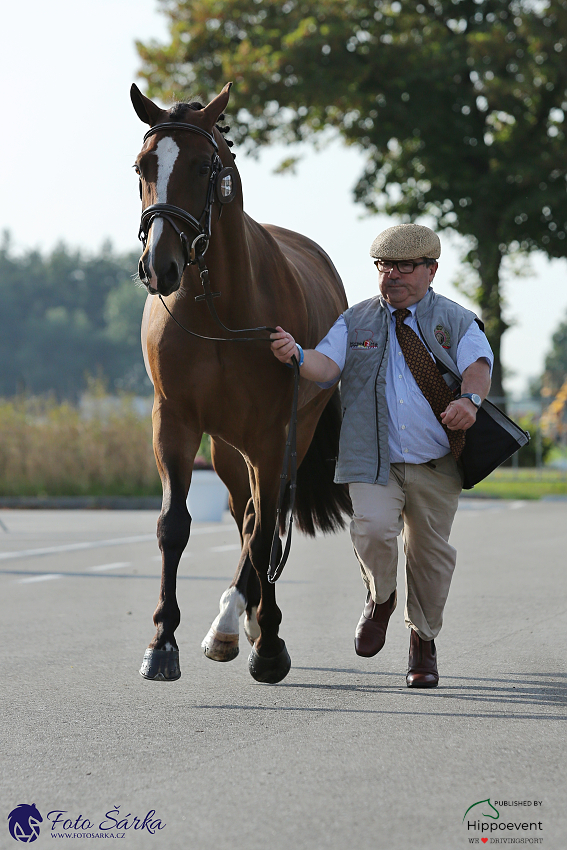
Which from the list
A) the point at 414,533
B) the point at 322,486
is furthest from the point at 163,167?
the point at 322,486

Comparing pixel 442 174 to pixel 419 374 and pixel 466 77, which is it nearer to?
pixel 466 77

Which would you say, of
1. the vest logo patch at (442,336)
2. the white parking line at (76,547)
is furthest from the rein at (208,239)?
the white parking line at (76,547)

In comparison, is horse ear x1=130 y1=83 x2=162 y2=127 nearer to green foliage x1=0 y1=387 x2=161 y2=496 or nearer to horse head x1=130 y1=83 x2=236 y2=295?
horse head x1=130 y1=83 x2=236 y2=295

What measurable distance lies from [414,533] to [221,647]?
1.04 meters

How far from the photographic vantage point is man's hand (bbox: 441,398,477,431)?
5070 millimetres

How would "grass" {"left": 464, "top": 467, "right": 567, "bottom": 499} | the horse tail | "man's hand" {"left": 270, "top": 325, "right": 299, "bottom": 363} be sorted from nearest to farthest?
1. "man's hand" {"left": 270, "top": 325, "right": 299, "bottom": 363}
2. the horse tail
3. "grass" {"left": 464, "top": 467, "right": 567, "bottom": 499}

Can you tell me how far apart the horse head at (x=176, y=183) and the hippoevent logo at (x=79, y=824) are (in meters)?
2.10

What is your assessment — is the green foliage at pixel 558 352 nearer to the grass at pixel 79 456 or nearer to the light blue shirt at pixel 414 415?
the grass at pixel 79 456

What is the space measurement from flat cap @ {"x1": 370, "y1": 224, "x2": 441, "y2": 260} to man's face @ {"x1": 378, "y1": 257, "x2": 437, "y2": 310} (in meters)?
0.05

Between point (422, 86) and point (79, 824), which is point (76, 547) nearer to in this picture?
point (79, 824)

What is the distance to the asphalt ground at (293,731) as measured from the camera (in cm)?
319

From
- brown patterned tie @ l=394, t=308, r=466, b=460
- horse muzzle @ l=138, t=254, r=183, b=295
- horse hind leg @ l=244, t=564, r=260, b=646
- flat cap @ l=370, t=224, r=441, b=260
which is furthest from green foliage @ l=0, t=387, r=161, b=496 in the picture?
horse muzzle @ l=138, t=254, r=183, b=295

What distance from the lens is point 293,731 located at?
A: 4293 mm

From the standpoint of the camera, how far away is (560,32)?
84.3 feet
